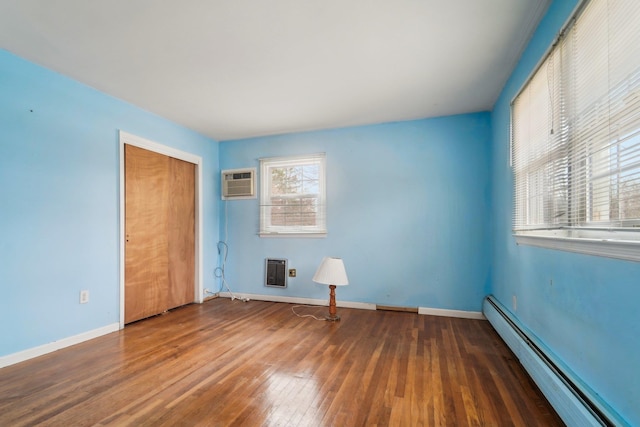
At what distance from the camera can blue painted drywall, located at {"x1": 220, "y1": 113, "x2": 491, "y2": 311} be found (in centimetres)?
359

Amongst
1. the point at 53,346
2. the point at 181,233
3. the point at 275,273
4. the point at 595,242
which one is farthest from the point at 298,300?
the point at 595,242

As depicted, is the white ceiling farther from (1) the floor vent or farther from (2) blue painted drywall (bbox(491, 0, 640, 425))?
(1) the floor vent

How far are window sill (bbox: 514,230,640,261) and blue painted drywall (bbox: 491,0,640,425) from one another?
39 mm

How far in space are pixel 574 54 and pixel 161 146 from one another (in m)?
3.92

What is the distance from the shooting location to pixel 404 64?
8.27 ft

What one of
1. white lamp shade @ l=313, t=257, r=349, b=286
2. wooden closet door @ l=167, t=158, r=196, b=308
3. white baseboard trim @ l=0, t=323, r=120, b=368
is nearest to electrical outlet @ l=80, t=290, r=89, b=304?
white baseboard trim @ l=0, t=323, r=120, b=368

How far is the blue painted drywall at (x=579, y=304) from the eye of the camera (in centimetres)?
115

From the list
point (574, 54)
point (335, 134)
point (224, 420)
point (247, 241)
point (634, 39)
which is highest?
point (335, 134)

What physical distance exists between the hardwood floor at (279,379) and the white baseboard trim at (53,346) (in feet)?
0.24

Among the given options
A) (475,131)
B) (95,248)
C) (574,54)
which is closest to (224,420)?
(95,248)

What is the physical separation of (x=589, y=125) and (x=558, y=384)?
1.35 m

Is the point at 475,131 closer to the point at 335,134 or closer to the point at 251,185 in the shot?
the point at 335,134

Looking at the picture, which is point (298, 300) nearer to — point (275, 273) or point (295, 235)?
point (275, 273)

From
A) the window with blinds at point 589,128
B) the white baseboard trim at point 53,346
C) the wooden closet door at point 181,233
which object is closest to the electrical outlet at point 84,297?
the white baseboard trim at point 53,346
